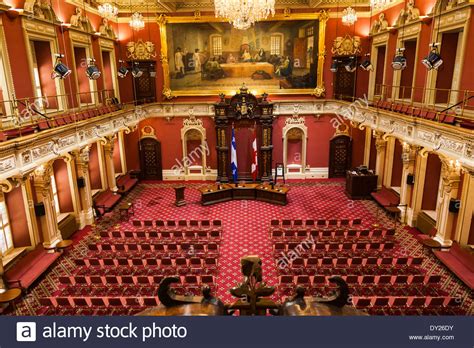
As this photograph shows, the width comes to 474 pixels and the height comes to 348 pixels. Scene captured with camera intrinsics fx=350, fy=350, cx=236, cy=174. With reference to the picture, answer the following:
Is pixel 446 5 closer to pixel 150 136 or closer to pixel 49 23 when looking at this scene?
pixel 49 23

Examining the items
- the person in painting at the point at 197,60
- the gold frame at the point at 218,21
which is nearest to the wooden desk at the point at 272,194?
the gold frame at the point at 218,21

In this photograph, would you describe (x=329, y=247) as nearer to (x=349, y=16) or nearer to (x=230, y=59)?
(x=349, y=16)

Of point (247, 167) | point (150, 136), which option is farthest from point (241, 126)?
point (150, 136)

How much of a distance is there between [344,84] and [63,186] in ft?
50.0

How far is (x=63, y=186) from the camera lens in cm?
1386

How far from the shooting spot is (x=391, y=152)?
16375mm

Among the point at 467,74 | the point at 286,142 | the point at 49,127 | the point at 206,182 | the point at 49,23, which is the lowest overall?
the point at 206,182

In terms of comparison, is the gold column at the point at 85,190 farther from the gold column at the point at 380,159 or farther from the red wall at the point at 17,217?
the gold column at the point at 380,159

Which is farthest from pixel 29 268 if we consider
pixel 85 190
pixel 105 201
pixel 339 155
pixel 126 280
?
pixel 339 155

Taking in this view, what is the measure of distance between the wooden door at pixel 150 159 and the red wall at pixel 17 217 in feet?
32.7

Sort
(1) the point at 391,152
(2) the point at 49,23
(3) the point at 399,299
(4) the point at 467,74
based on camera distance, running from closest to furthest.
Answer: (3) the point at 399,299 → (4) the point at 467,74 → (2) the point at 49,23 → (1) the point at 391,152

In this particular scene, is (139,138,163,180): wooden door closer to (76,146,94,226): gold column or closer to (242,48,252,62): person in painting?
(76,146,94,226): gold column

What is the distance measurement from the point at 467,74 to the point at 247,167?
1181cm

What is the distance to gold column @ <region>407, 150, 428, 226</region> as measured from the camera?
43.5 ft
